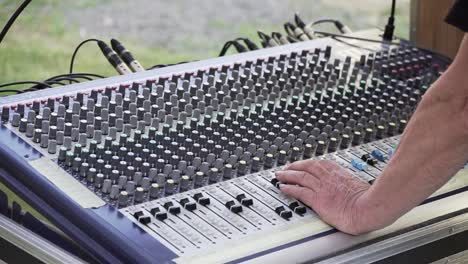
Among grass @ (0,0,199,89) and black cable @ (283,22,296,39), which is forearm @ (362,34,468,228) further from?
grass @ (0,0,199,89)

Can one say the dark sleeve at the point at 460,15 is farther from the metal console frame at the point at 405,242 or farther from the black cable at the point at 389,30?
the black cable at the point at 389,30

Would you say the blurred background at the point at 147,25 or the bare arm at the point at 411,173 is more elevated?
the bare arm at the point at 411,173

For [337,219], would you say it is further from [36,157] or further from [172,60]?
[172,60]

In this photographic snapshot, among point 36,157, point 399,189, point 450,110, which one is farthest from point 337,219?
point 36,157

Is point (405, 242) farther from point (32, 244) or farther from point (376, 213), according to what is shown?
point (32, 244)

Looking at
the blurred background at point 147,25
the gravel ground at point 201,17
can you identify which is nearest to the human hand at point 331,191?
the blurred background at point 147,25

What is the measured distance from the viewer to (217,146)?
2535 millimetres

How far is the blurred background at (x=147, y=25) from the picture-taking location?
5.54 meters

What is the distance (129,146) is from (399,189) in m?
0.60

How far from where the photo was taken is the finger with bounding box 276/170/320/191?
246cm

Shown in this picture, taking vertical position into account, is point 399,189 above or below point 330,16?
above

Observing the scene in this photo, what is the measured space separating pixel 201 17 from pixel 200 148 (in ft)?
12.5

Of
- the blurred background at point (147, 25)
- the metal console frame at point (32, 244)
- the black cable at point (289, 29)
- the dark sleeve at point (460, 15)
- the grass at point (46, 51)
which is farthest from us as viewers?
the blurred background at point (147, 25)

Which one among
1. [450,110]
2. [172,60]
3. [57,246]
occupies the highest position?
[450,110]
